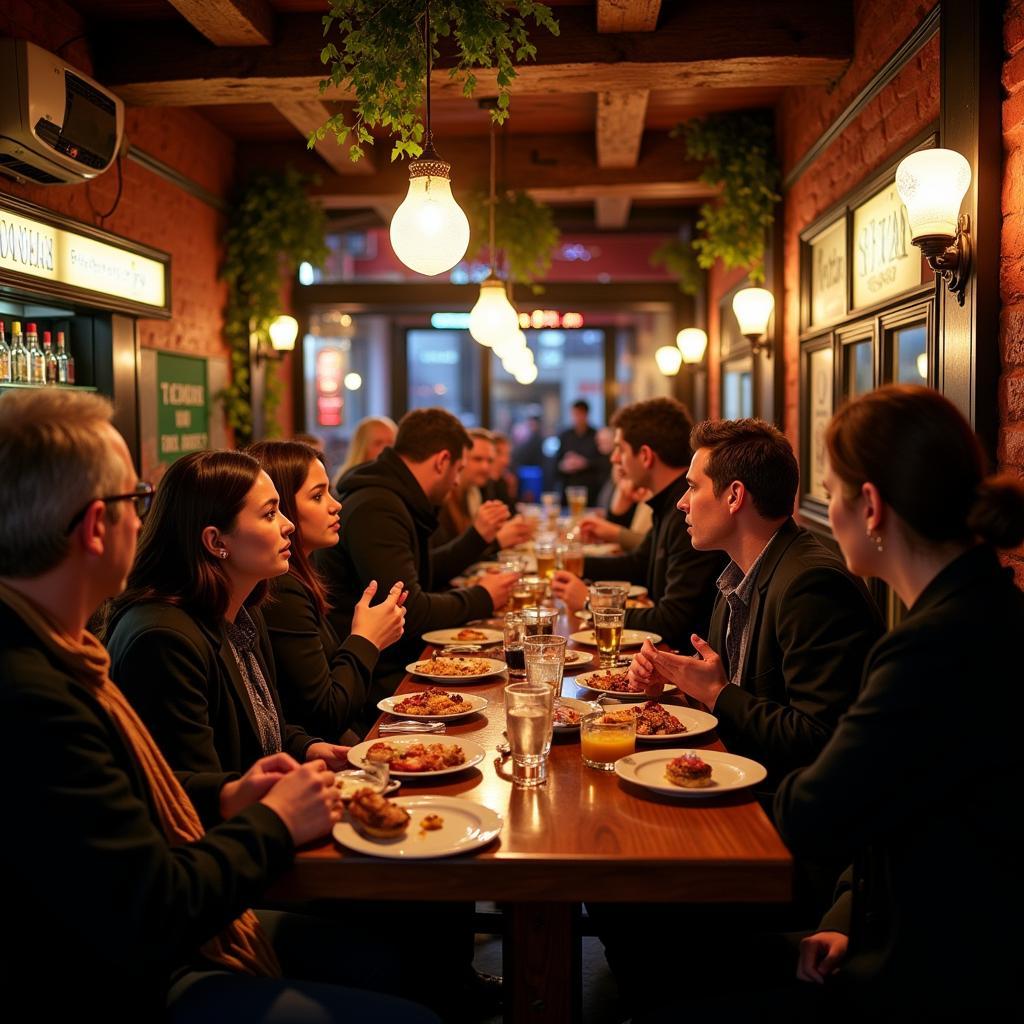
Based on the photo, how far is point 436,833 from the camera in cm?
162

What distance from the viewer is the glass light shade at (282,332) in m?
7.21

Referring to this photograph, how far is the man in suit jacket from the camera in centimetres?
201

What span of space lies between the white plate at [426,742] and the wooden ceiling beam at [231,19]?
345 centimetres

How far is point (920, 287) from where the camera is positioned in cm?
355

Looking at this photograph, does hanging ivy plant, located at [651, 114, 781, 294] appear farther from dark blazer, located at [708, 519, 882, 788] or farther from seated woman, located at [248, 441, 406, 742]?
dark blazer, located at [708, 519, 882, 788]

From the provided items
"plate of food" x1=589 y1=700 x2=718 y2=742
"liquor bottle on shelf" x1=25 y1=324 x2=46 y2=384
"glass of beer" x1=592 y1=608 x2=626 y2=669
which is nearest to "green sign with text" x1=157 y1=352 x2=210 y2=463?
"liquor bottle on shelf" x1=25 y1=324 x2=46 y2=384

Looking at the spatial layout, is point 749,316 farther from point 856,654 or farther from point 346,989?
point 346,989

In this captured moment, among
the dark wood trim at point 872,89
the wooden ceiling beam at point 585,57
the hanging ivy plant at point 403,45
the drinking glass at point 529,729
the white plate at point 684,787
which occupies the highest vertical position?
the wooden ceiling beam at point 585,57

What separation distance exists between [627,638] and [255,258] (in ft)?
15.5

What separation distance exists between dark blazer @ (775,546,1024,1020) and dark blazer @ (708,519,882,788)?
515 millimetres

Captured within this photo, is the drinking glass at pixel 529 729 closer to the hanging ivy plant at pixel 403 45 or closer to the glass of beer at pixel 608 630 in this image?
the glass of beer at pixel 608 630

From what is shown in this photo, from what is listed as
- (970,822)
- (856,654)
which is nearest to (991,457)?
(856,654)

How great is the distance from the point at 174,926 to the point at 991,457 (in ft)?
8.10

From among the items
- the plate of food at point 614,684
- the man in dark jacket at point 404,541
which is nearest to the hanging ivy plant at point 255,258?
the man in dark jacket at point 404,541
